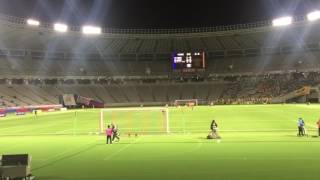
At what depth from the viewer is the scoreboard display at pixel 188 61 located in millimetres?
90750

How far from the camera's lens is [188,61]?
299 feet

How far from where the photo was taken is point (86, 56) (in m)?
126

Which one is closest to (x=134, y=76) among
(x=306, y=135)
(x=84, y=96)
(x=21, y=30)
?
(x=84, y=96)

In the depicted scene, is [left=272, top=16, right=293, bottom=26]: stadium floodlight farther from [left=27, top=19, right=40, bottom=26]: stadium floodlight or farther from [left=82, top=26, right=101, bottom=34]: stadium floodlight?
[left=27, top=19, right=40, bottom=26]: stadium floodlight

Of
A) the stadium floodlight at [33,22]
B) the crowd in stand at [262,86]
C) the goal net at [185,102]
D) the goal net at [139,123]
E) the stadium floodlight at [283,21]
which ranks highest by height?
the stadium floodlight at [283,21]

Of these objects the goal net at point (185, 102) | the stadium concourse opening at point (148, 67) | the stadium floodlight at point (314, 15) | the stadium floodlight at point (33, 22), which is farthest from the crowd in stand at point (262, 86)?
the stadium floodlight at point (33, 22)

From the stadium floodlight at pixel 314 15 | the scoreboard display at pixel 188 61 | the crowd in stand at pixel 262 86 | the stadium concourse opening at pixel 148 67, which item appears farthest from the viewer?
the crowd in stand at pixel 262 86

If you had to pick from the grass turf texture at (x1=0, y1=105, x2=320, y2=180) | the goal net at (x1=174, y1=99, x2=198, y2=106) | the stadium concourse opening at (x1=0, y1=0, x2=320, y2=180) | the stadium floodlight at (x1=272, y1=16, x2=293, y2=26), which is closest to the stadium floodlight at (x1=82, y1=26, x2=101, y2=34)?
the stadium concourse opening at (x1=0, y1=0, x2=320, y2=180)

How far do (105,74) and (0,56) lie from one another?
3016 cm

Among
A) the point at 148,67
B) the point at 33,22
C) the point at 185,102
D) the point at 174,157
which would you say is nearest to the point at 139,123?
the point at 174,157

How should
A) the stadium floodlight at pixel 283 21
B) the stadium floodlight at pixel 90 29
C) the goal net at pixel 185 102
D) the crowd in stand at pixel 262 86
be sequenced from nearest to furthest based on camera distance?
the stadium floodlight at pixel 283 21, the crowd in stand at pixel 262 86, the stadium floodlight at pixel 90 29, the goal net at pixel 185 102

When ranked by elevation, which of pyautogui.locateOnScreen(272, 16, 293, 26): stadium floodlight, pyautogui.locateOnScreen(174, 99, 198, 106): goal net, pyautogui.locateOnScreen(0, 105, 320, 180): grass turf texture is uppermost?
pyautogui.locateOnScreen(272, 16, 293, 26): stadium floodlight

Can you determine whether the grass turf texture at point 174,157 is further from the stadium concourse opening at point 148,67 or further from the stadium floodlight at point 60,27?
the stadium floodlight at point 60,27

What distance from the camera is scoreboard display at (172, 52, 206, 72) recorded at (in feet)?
298
